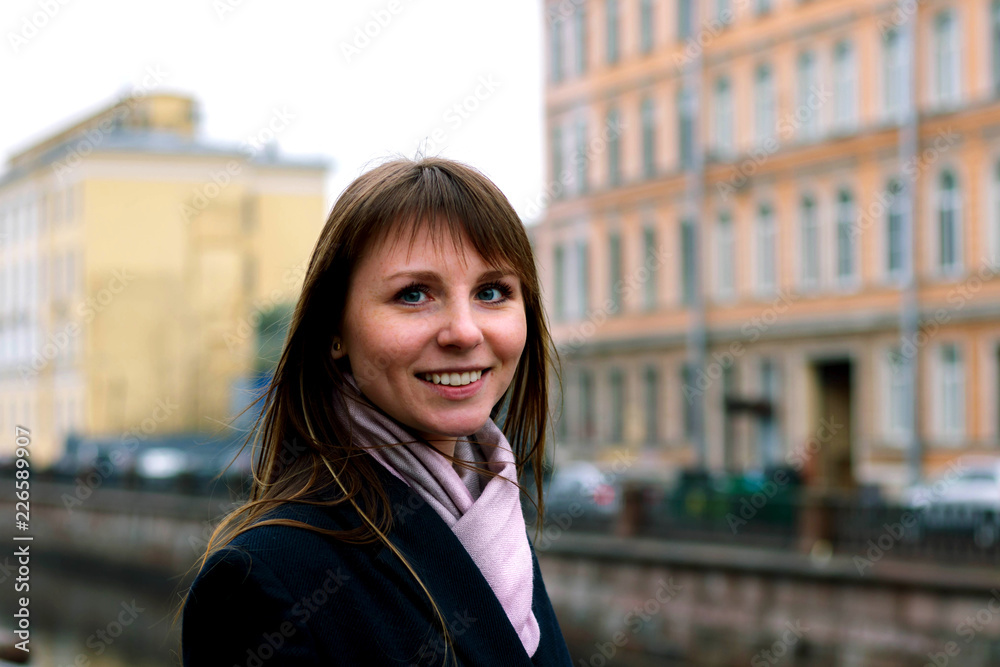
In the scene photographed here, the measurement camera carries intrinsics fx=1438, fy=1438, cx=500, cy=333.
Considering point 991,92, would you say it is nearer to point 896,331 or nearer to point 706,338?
point 896,331

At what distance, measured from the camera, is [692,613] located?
A: 20.1 m

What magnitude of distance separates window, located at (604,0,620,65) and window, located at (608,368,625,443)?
9.08m

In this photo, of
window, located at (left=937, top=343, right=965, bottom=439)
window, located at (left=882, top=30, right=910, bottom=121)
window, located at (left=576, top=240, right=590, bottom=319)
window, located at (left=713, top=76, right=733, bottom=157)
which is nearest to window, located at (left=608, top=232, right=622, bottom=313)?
window, located at (left=576, top=240, right=590, bottom=319)

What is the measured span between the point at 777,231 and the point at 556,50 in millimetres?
11591

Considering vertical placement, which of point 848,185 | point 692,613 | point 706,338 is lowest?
point 692,613

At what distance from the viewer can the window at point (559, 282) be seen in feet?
143

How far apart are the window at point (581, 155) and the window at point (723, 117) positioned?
5.90 metres

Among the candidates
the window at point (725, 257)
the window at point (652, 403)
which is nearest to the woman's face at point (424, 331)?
the window at point (725, 257)

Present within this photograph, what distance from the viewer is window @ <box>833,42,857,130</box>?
33.2m

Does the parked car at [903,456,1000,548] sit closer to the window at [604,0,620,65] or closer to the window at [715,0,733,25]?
the window at [715,0,733,25]

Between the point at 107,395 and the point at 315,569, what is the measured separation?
5712 centimetres

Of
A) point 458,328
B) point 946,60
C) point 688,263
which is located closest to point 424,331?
point 458,328

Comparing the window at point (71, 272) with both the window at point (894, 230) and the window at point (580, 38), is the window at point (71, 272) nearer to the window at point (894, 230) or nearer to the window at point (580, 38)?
the window at point (580, 38)

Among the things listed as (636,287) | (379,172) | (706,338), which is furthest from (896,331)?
(379,172)
